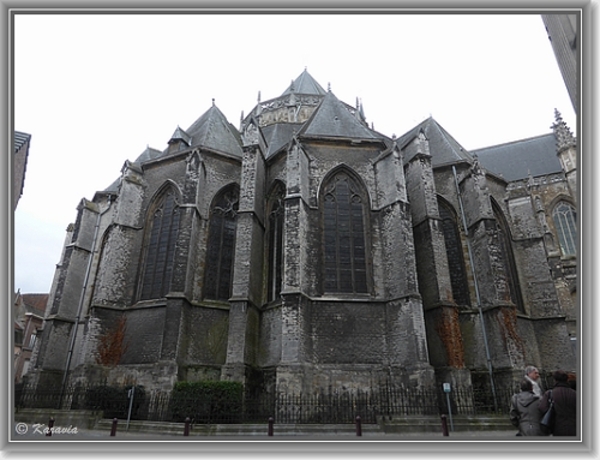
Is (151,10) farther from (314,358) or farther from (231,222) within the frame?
(231,222)

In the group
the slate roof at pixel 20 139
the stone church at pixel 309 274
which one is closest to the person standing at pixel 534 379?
the stone church at pixel 309 274

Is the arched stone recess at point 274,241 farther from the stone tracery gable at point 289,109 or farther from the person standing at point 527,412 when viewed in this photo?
the stone tracery gable at point 289,109

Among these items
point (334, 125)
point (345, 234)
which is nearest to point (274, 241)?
point (345, 234)

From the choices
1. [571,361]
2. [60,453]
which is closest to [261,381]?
[60,453]

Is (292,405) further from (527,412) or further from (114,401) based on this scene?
(527,412)

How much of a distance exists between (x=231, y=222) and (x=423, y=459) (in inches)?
562

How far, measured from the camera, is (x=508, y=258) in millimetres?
17812

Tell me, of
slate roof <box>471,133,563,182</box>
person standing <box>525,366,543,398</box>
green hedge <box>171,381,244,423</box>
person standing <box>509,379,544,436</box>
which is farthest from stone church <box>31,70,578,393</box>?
slate roof <box>471,133,563,182</box>

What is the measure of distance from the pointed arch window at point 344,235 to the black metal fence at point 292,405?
386 cm

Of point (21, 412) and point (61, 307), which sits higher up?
point (61, 307)

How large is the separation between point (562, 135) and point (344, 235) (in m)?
21.1

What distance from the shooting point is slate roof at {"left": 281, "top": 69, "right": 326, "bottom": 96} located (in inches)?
1182

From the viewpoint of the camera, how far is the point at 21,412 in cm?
1296

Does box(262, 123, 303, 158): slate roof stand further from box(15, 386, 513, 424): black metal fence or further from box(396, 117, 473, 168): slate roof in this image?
box(15, 386, 513, 424): black metal fence
